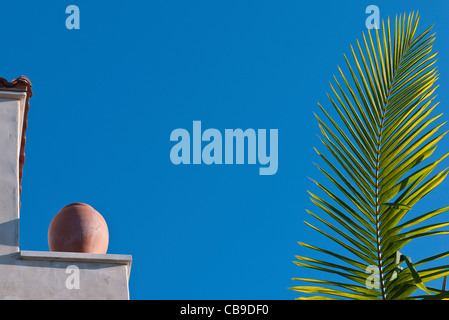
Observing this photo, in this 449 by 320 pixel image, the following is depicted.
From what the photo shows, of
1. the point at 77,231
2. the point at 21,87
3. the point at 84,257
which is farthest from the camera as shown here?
the point at 21,87

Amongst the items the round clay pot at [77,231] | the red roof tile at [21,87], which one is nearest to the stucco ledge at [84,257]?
the round clay pot at [77,231]

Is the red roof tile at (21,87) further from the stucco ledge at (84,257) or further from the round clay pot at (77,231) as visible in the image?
the stucco ledge at (84,257)

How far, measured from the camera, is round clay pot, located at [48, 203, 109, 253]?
7375 millimetres

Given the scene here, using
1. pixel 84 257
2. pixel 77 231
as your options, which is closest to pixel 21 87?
pixel 77 231

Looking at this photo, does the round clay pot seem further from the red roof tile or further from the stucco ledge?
the red roof tile

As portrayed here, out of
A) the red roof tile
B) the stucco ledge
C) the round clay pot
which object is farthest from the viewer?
the red roof tile

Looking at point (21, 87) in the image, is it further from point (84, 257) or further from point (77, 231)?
point (84, 257)

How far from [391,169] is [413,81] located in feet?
1.86

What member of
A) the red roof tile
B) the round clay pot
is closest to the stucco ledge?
the round clay pot

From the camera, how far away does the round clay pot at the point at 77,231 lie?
7.38 m

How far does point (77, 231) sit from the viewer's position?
7.42m

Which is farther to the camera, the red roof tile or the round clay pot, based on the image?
the red roof tile
